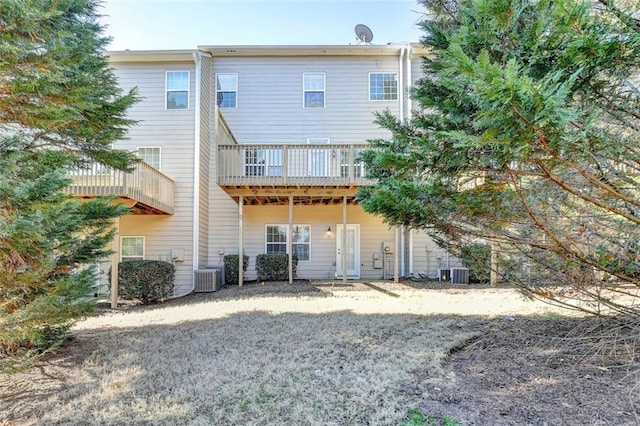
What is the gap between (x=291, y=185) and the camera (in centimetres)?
993

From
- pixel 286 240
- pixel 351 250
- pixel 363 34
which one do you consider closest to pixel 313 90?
pixel 363 34

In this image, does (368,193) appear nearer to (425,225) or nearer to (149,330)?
(425,225)

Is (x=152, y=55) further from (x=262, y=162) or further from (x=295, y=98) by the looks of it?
(x=262, y=162)

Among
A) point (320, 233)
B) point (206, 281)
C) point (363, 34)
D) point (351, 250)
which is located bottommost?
point (206, 281)

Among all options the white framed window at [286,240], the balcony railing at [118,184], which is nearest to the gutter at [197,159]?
the balcony railing at [118,184]

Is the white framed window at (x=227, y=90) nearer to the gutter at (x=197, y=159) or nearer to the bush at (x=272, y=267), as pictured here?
the gutter at (x=197, y=159)

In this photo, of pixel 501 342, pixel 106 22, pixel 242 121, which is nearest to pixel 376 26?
pixel 242 121

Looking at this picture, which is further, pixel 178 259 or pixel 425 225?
pixel 178 259

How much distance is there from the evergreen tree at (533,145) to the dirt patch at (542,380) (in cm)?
59

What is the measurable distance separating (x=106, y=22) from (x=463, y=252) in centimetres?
673

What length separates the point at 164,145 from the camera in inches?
453

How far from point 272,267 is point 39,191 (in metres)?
8.48

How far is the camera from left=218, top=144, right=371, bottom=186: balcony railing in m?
9.82

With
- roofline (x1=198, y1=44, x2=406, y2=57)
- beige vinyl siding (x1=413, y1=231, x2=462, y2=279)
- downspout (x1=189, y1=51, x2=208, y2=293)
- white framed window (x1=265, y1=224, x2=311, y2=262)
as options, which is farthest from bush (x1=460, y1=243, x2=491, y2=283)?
roofline (x1=198, y1=44, x2=406, y2=57)
